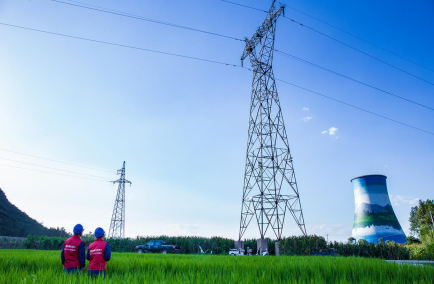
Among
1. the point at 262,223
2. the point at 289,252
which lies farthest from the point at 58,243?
the point at 289,252

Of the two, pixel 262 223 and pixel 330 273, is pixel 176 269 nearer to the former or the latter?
pixel 330 273

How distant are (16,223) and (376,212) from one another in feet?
246

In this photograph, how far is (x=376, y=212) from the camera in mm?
31531

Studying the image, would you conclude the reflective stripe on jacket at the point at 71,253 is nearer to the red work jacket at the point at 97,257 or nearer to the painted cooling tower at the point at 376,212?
the red work jacket at the point at 97,257

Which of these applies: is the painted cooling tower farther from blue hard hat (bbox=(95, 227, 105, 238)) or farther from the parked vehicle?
blue hard hat (bbox=(95, 227, 105, 238))

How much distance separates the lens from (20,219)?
219 ft

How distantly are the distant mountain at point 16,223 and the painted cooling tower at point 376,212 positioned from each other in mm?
69144

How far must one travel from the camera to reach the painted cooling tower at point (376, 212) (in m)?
32.0

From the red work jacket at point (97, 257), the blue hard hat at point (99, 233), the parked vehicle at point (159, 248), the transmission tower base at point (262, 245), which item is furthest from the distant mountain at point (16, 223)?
the blue hard hat at point (99, 233)

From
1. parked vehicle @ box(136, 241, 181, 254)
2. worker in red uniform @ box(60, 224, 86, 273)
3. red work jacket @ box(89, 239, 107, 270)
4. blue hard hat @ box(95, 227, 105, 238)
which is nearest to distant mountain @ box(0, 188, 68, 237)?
parked vehicle @ box(136, 241, 181, 254)

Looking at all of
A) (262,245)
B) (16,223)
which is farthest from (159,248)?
(16,223)

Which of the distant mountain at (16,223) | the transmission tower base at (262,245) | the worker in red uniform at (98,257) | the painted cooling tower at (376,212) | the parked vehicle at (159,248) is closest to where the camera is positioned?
the worker in red uniform at (98,257)

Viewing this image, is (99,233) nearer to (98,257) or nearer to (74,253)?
(98,257)

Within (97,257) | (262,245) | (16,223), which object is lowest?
(16,223)
